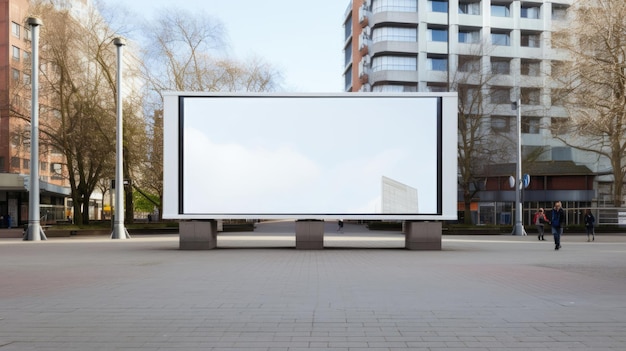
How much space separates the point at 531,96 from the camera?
187 ft

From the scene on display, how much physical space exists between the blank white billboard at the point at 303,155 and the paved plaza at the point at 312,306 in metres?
5.12

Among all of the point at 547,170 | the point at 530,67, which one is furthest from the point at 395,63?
the point at 547,170

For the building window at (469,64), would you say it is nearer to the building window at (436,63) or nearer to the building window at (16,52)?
the building window at (436,63)

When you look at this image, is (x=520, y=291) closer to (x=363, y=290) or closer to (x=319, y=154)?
(x=363, y=290)

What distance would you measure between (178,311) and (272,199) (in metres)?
12.1

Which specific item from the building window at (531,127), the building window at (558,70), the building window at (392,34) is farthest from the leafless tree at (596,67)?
the building window at (392,34)

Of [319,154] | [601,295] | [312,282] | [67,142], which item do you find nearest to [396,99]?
[319,154]

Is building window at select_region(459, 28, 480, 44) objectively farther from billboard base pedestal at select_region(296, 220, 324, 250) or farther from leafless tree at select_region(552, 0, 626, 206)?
billboard base pedestal at select_region(296, 220, 324, 250)

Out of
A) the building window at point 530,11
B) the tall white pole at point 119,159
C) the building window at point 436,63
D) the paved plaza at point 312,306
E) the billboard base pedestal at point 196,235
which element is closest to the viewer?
the paved plaza at point 312,306

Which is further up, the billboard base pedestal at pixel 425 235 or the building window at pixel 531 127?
the building window at pixel 531 127

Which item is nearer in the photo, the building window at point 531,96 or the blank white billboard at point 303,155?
the blank white billboard at point 303,155

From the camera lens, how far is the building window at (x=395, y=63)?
68188 millimetres

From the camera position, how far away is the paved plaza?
636 cm

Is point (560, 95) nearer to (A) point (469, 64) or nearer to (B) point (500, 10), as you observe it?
(A) point (469, 64)
